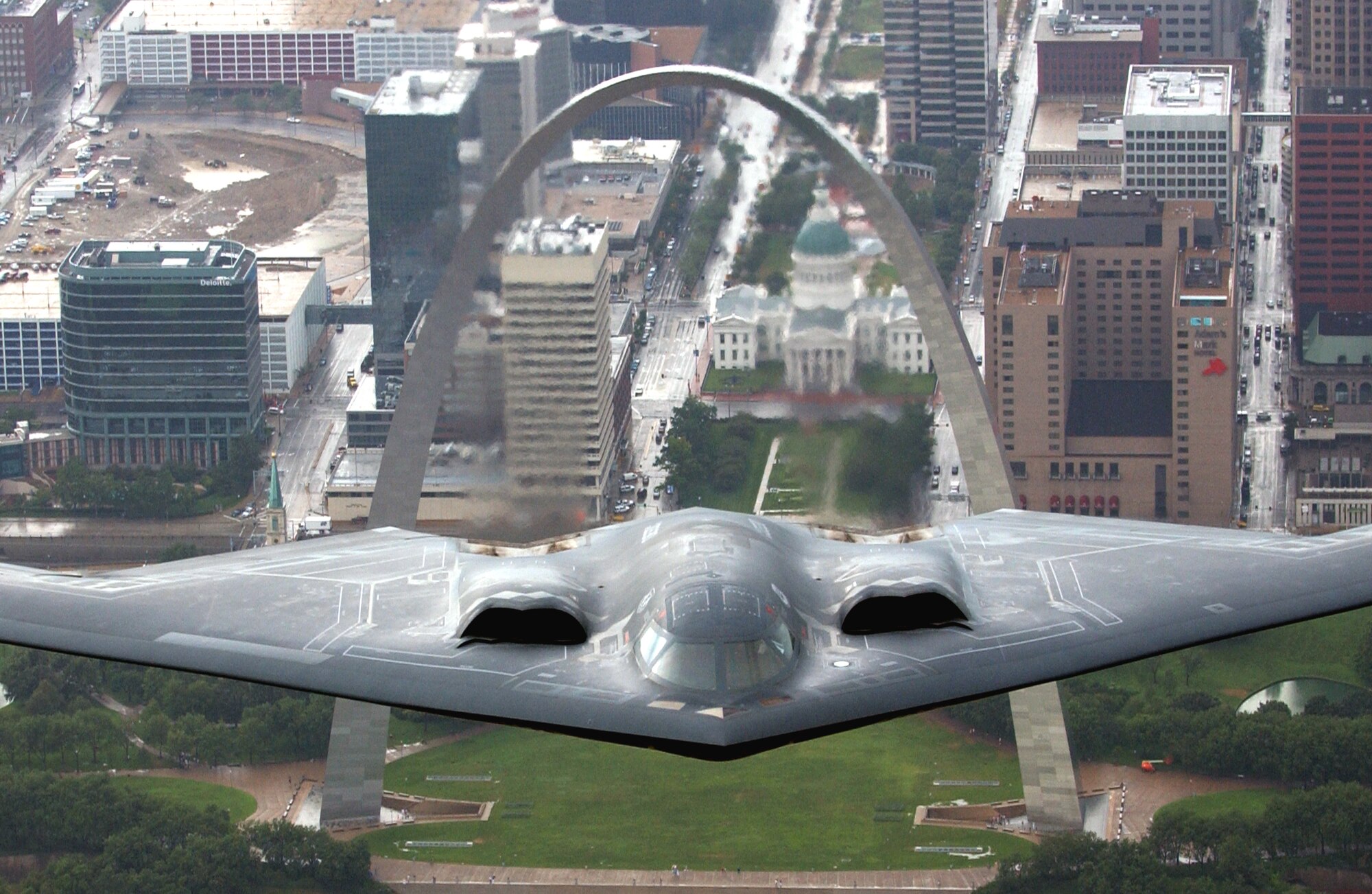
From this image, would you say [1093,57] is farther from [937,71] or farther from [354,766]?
[354,766]

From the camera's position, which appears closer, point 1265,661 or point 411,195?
point 1265,661

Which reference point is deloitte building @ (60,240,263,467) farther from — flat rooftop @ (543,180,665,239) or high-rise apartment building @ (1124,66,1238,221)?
high-rise apartment building @ (1124,66,1238,221)

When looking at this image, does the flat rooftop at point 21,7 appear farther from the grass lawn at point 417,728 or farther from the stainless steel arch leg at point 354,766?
the stainless steel arch leg at point 354,766

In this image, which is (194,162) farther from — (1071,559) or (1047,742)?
(1071,559)

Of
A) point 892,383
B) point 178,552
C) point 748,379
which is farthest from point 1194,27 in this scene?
point 178,552

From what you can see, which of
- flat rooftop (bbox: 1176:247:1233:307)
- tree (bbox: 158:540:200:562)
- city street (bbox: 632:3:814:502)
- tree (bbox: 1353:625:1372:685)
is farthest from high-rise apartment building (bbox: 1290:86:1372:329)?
tree (bbox: 158:540:200:562)
